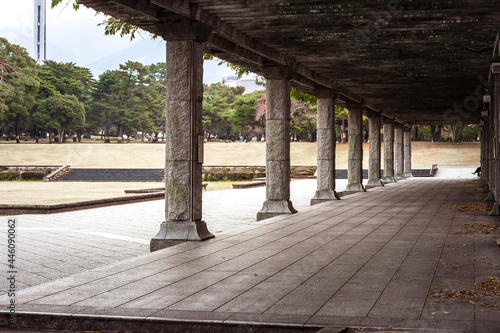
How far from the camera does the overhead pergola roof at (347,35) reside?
9.34 metres

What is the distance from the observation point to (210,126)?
274ft

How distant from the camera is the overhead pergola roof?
30.7 ft

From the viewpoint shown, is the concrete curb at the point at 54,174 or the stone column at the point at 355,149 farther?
the concrete curb at the point at 54,174

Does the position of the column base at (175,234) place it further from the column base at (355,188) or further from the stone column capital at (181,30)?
the column base at (355,188)

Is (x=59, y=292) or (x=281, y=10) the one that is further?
(x=281, y=10)

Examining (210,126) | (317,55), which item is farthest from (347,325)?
(210,126)

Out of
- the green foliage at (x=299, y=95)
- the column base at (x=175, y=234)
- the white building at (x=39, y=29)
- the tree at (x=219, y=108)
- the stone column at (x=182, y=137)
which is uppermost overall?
the white building at (x=39, y=29)

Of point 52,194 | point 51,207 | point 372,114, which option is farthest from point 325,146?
point 52,194

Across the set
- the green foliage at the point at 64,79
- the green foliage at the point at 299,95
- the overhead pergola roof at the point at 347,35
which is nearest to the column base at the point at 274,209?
the overhead pergola roof at the point at 347,35

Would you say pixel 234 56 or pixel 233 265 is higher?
pixel 234 56

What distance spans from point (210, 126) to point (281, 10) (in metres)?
74.0

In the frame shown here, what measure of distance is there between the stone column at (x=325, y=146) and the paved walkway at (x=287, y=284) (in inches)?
306

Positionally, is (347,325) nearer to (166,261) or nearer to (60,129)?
(166,261)

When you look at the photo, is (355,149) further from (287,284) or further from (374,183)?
(287,284)
